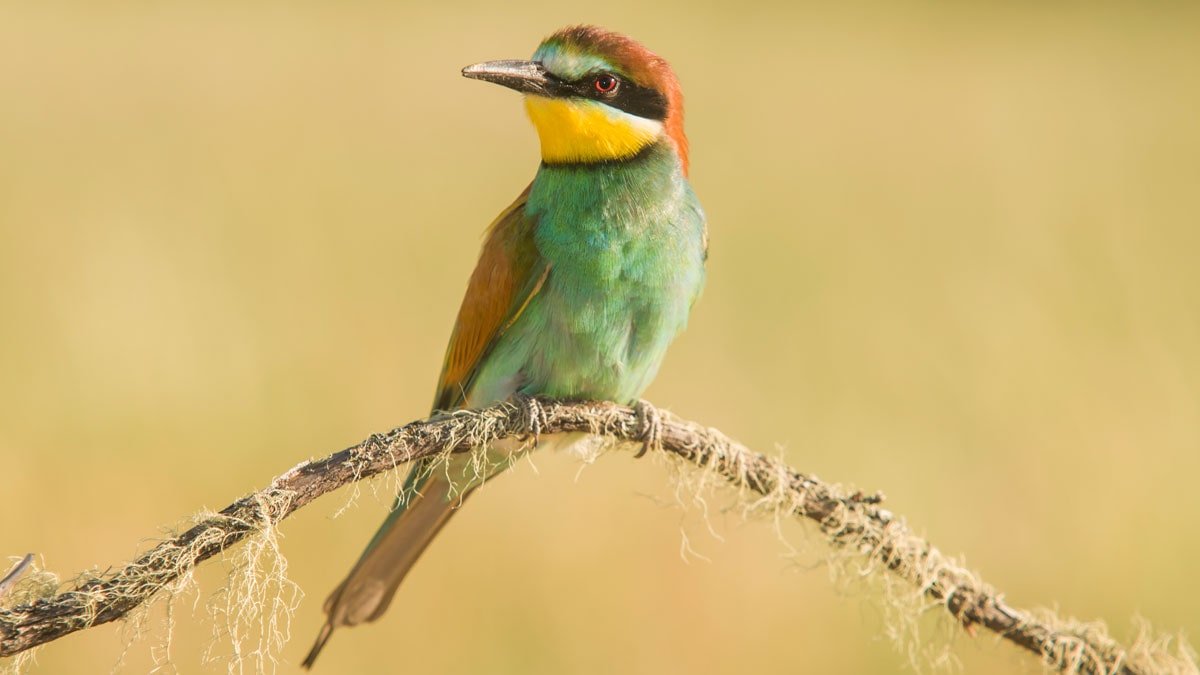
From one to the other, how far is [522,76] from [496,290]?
36cm

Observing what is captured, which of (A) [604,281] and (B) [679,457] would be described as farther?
(A) [604,281]

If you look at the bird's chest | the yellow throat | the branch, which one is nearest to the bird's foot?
the branch

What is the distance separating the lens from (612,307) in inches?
87.8

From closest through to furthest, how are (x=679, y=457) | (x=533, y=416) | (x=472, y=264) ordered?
(x=679, y=457) < (x=533, y=416) < (x=472, y=264)

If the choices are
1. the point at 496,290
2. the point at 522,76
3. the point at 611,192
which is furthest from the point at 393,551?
the point at 522,76

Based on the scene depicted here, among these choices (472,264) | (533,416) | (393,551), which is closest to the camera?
(533,416)

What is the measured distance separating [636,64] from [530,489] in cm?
152

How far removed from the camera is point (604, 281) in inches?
87.7

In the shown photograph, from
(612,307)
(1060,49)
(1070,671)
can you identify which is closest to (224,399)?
(612,307)

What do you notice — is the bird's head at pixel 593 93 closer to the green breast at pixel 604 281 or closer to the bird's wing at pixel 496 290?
the green breast at pixel 604 281

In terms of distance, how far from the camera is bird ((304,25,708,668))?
222 cm

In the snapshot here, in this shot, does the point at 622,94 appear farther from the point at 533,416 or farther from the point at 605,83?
the point at 533,416

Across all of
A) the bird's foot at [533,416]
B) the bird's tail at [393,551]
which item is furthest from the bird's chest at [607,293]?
the bird's tail at [393,551]

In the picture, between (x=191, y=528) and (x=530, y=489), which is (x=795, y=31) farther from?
(x=191, y=528)
